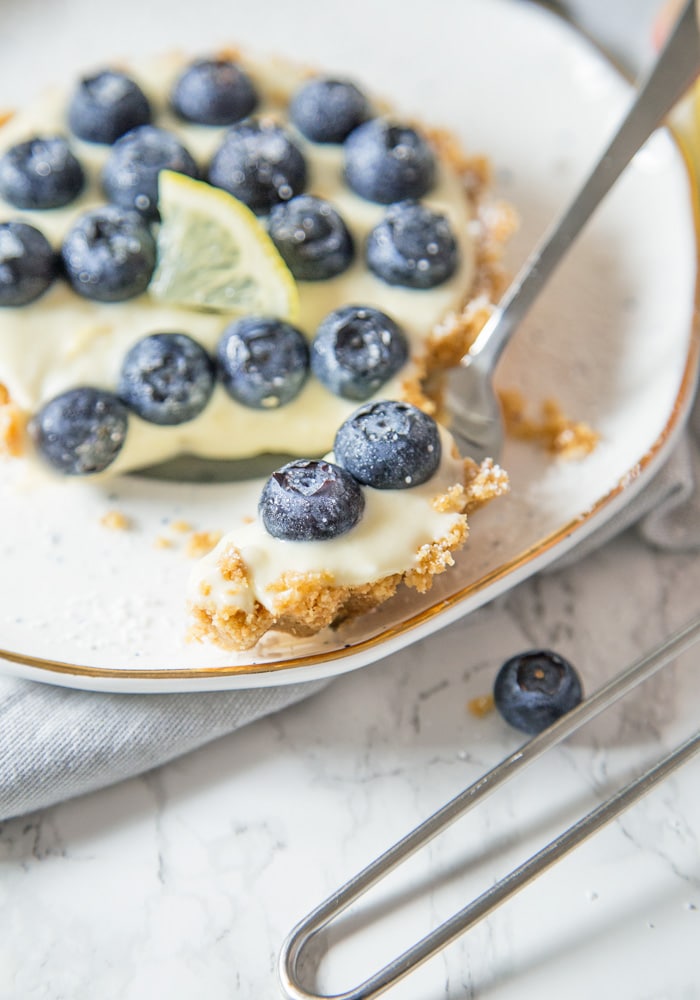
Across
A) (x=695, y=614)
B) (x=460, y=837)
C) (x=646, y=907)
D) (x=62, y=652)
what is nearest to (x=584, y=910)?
(x=646, y=907)


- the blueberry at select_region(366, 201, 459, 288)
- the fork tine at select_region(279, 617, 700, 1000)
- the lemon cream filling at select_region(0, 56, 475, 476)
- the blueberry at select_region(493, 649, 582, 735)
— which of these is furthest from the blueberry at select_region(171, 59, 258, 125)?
the fork tine at select_region(279, 617, 700, 1000)

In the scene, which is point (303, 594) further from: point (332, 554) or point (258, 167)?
point (258, 167)

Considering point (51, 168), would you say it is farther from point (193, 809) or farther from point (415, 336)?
point (193, 809)

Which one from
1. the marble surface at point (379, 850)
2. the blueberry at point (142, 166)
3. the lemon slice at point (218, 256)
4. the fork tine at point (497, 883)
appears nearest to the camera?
the fork tine at point (497, 883)

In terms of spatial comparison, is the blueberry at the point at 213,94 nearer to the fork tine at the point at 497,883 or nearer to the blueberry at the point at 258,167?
the blueberry at the point at 258,167

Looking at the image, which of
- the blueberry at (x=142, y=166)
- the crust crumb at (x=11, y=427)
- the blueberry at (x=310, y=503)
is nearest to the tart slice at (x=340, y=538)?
the blueberry at (x=310, y=503)

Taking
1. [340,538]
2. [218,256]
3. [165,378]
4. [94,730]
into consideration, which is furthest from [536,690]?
[218,256]

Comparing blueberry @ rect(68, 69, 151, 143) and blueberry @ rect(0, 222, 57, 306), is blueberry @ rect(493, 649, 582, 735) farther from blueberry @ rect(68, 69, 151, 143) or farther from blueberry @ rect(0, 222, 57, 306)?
blueberry @ rect(68, 69, 151, 143)
